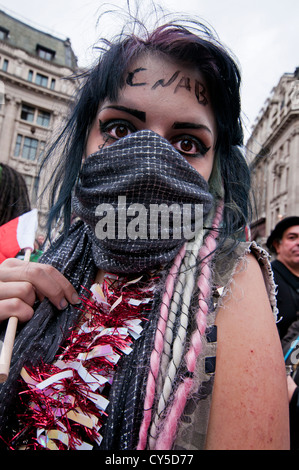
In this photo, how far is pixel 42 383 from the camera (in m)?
0.79

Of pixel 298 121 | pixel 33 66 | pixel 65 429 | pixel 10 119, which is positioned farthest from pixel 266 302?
pixel 33 66

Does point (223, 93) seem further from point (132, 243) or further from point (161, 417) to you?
point (161, 417)

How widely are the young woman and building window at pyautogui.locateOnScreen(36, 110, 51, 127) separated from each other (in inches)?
938

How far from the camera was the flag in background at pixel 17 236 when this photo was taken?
122 cm

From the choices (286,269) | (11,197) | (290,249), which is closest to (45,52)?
(11,197)

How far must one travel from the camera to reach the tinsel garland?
752 mm

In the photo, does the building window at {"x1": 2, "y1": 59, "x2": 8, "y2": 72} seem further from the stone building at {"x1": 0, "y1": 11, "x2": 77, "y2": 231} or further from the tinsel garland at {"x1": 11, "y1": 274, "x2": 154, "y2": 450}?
the tinsel garland at {"x1": 11, "y1": 274, "x2": 154, "y2": 450}

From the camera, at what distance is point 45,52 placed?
22672 millimetres

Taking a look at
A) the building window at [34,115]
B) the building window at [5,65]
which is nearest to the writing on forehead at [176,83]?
the building window at [34,115]

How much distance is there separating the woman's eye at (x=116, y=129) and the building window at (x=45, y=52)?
26.7 metres

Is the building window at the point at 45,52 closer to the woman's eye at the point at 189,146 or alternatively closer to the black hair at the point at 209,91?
the black hair at the point at 209,91

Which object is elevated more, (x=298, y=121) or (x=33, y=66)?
(x=33, y=66)

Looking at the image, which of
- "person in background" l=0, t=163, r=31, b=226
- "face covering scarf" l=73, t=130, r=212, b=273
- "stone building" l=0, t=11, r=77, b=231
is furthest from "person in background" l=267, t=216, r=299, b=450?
"stone building" l=0, t=11, r=77, b=231

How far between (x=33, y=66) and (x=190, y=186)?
25474 mm
